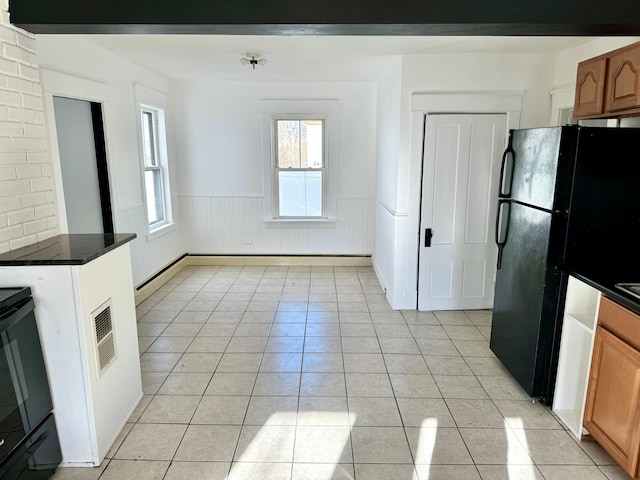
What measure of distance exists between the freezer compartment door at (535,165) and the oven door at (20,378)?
2764mm

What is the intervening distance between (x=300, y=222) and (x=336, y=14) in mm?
3892

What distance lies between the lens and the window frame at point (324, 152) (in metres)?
5.55

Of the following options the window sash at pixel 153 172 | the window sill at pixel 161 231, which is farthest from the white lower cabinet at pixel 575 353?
the window sash at pixel 153 172

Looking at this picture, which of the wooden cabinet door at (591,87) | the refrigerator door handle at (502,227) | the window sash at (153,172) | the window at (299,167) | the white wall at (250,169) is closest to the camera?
the wooden cabinet door at (591,87)

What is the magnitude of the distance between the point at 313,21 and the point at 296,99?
3507mm

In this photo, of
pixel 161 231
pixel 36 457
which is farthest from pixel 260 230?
pixel 36 457

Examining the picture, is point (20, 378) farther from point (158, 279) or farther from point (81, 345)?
point (158, 279)

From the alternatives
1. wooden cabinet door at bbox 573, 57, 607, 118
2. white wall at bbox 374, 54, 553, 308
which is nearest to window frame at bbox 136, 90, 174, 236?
white wall at bbox 374, 54, 553, 308

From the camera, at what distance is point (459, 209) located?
4.05 m

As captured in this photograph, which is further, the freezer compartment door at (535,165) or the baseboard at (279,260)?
the baseboard at (279,260)

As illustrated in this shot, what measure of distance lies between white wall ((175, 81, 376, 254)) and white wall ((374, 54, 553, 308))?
1.67 meters

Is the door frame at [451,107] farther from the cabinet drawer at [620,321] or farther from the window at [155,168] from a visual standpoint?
the window at [155,168]

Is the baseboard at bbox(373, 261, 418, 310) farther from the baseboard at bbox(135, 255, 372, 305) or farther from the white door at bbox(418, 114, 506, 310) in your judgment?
the baseboard at bbox(135, 255, 372, 305)

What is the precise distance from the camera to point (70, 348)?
2014 mm
